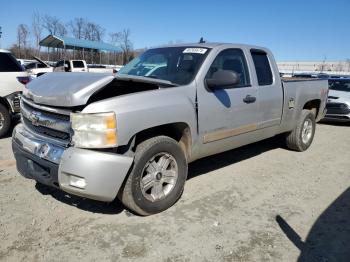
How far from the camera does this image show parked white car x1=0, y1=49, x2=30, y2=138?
7.11 m

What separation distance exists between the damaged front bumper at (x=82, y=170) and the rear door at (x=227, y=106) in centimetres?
125

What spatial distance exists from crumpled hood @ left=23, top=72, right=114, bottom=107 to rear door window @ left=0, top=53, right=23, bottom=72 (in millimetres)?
3632

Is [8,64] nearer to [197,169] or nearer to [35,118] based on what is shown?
[35,118]

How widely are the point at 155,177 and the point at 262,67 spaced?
8.63 ft

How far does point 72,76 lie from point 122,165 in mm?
1303

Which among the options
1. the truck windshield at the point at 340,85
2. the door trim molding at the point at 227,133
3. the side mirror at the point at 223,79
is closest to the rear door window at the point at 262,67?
the door trim molding at the point at 227,133

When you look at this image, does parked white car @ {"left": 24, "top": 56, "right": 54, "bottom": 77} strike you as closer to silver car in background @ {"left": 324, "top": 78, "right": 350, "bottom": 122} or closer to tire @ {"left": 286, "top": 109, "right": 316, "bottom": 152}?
silver car in background @ {"left": 324, "top": 78, "right": 350, "bottom": 122}

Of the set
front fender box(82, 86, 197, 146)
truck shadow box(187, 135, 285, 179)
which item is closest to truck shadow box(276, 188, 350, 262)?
front fender box(82, 86, 197, 146)

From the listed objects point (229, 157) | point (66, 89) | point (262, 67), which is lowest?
point (229, 157)

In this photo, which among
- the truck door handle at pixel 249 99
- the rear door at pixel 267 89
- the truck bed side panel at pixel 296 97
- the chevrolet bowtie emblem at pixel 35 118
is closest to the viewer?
the chevrolet bowtie emblem at pixel 35 118

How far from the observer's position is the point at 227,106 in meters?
4.45

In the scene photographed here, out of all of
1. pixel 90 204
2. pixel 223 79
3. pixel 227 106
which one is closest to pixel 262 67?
pixel 227 106

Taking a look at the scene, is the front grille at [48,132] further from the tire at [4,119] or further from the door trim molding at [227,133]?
the tire at [4,119]

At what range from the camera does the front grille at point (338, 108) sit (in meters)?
10.2
